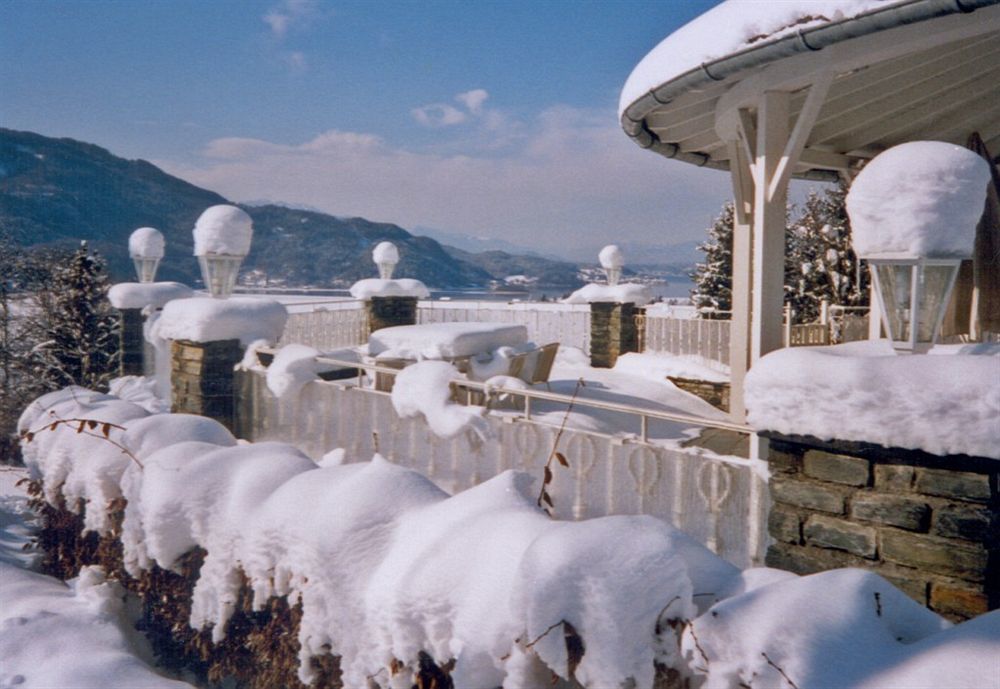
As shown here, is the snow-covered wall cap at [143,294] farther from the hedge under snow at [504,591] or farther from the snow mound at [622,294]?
the snow mound at [622,294]

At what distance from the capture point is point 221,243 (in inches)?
262

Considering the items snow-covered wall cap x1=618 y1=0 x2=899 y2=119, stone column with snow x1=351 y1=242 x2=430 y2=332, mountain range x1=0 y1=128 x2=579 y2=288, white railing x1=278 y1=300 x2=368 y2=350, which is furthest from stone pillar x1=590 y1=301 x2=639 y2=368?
mountain range x1=0 y1=128 x2=579 y2=288

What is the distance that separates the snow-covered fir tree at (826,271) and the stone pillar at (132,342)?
1374 centimetres

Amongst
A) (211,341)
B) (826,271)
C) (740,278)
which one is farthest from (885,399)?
(826,271)

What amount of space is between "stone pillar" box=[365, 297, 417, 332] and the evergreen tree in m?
9.59

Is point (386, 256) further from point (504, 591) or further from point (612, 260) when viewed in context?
point (504, 591)

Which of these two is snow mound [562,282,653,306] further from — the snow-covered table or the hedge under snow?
the hedge under snow

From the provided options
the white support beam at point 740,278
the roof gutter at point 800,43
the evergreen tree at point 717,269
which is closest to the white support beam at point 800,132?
the roof gutter at point 800,43

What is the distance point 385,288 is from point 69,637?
30.6ft

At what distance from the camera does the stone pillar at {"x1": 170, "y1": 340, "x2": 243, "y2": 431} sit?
6.07 m

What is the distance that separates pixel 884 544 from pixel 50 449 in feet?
17.7

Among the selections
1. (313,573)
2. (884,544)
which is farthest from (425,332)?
(884,544)

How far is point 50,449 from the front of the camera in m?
5.13

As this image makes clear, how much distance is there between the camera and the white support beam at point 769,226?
184 inches
